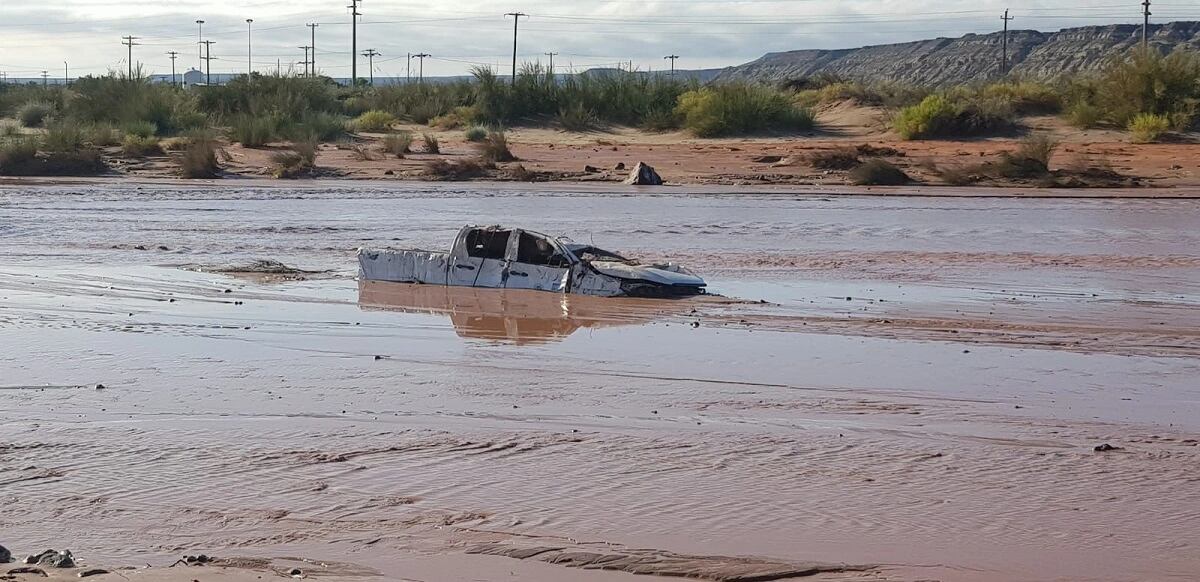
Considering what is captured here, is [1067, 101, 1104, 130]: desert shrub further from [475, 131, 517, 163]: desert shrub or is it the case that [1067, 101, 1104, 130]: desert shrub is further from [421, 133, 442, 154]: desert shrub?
[421, 133, 442, 154]: desert shrub

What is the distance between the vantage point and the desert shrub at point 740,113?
167ft

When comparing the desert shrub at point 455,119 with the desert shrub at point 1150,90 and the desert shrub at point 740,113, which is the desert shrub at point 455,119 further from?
the desert shrub at point 1150,90

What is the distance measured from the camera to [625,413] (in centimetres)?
1133

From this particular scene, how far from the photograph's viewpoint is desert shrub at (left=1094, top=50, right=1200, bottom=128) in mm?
46594

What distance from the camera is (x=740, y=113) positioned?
51.1 metres

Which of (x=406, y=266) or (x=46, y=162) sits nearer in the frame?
(x=406, y=266)

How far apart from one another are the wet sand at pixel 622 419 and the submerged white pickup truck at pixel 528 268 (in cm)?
40

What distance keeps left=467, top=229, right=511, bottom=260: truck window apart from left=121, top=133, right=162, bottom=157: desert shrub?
93.9 feet

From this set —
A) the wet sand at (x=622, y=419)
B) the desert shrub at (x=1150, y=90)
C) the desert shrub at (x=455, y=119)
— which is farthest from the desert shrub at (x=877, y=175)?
the desert shrub at (x=455, y=119)

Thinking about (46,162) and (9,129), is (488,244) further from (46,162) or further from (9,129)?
(9,129)

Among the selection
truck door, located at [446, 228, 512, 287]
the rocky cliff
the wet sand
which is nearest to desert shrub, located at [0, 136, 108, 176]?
the wet sand

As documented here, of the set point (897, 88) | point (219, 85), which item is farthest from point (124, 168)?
point (897, 88)

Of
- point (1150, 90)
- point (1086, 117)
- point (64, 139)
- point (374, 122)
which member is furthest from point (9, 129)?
point (1150, 90)

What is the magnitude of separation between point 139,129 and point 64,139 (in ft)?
20.9
